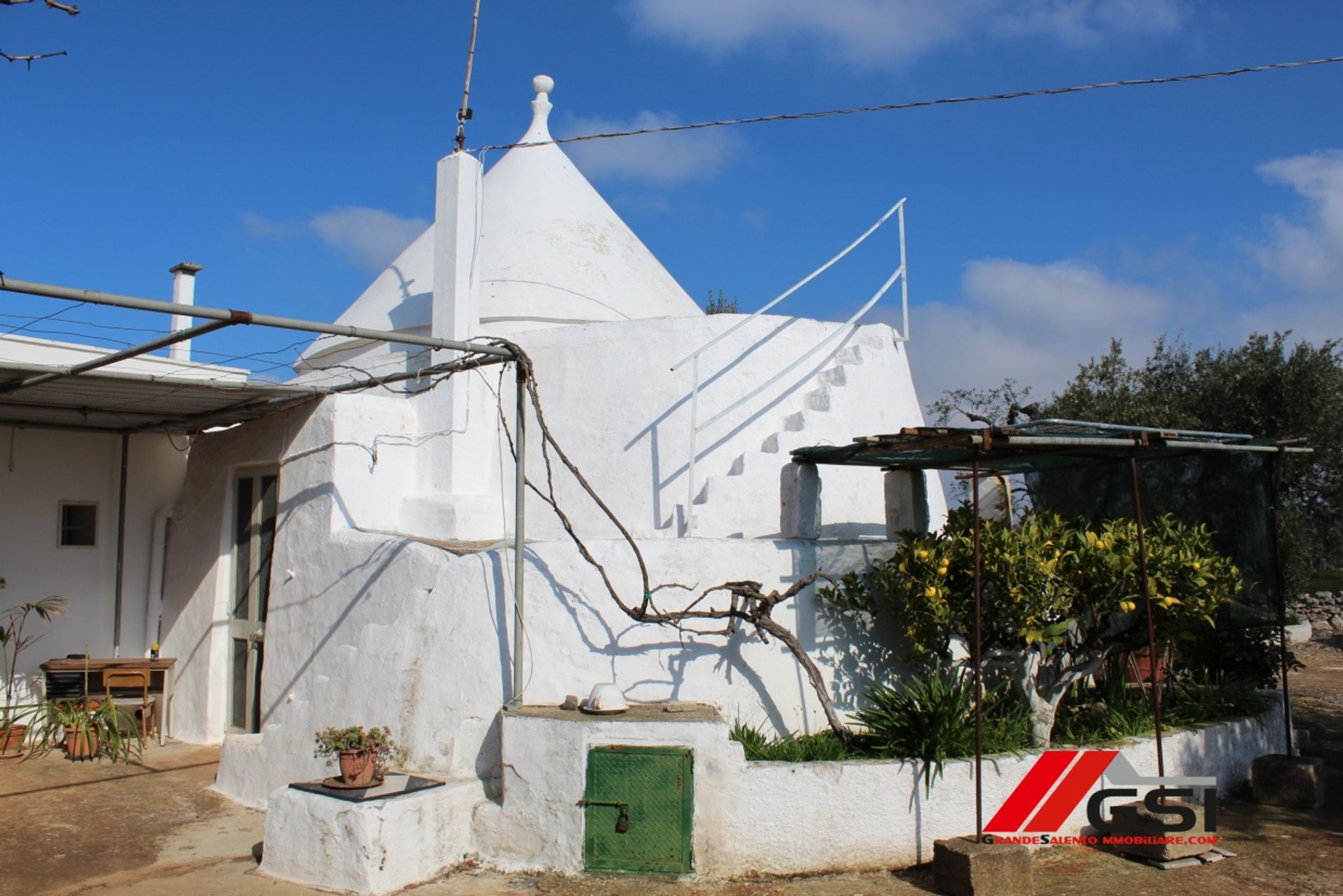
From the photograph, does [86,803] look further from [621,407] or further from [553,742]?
[621,407]

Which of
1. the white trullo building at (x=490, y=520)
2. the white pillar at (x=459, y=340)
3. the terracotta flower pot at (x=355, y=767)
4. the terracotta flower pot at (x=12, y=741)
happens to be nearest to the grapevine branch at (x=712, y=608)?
the white trullo building at (x=490, y=520)

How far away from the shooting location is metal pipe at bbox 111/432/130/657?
34.0 ft

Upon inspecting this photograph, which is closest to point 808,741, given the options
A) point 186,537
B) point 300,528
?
point 300,528

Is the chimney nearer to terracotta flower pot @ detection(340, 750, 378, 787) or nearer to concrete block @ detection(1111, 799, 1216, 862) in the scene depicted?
terracotta flower pot @ detection(340, 750, 378, 787)

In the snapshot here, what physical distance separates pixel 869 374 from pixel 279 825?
20.6 ft

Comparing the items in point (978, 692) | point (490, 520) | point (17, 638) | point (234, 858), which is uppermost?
point (490, 520)

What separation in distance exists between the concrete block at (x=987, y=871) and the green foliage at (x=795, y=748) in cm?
95

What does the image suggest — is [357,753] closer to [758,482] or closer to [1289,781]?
[758,482]

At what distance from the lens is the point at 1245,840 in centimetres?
709

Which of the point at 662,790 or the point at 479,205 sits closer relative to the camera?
the point at 662,790

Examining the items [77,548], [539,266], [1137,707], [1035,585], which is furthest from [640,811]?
[77,548]

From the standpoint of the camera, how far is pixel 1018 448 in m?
6.78

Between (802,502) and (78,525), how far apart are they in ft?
24.5

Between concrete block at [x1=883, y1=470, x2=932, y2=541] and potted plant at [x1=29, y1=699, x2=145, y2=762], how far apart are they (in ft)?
22.5
